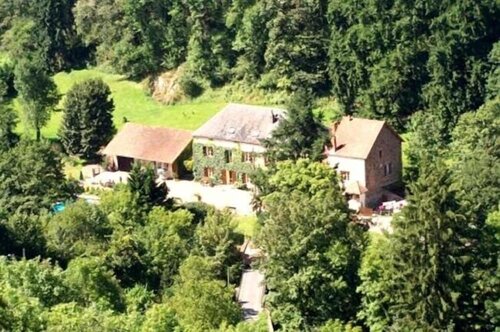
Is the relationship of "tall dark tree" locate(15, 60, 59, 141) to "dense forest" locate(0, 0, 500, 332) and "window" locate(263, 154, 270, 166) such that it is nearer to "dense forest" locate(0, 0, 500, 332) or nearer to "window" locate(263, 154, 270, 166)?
"dense forest" locate(0, 0, 500, 332)

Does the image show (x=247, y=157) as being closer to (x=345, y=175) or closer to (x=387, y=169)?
(x=345, y=175)

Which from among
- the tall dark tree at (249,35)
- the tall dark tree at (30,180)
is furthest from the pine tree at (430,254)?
the tall dark tree at (249,35)

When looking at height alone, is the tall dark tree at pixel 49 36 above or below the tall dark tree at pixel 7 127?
above

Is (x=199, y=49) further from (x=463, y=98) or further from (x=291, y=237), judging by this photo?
(x=291, y=237)

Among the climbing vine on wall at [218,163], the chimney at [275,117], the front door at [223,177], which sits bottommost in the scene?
the front door at [223,177]

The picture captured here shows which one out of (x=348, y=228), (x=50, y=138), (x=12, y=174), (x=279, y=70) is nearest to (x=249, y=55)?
(x=279, y=70)

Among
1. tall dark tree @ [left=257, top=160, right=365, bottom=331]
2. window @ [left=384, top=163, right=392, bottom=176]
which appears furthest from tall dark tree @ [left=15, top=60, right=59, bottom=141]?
tall dark tree @ [left=257, top=160, right=365, bottom=331]

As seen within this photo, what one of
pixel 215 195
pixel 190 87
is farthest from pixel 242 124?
pixel 190 87

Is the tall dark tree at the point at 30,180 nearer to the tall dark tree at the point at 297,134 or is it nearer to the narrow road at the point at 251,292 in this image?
the tall dark tree at the point at 297,134
